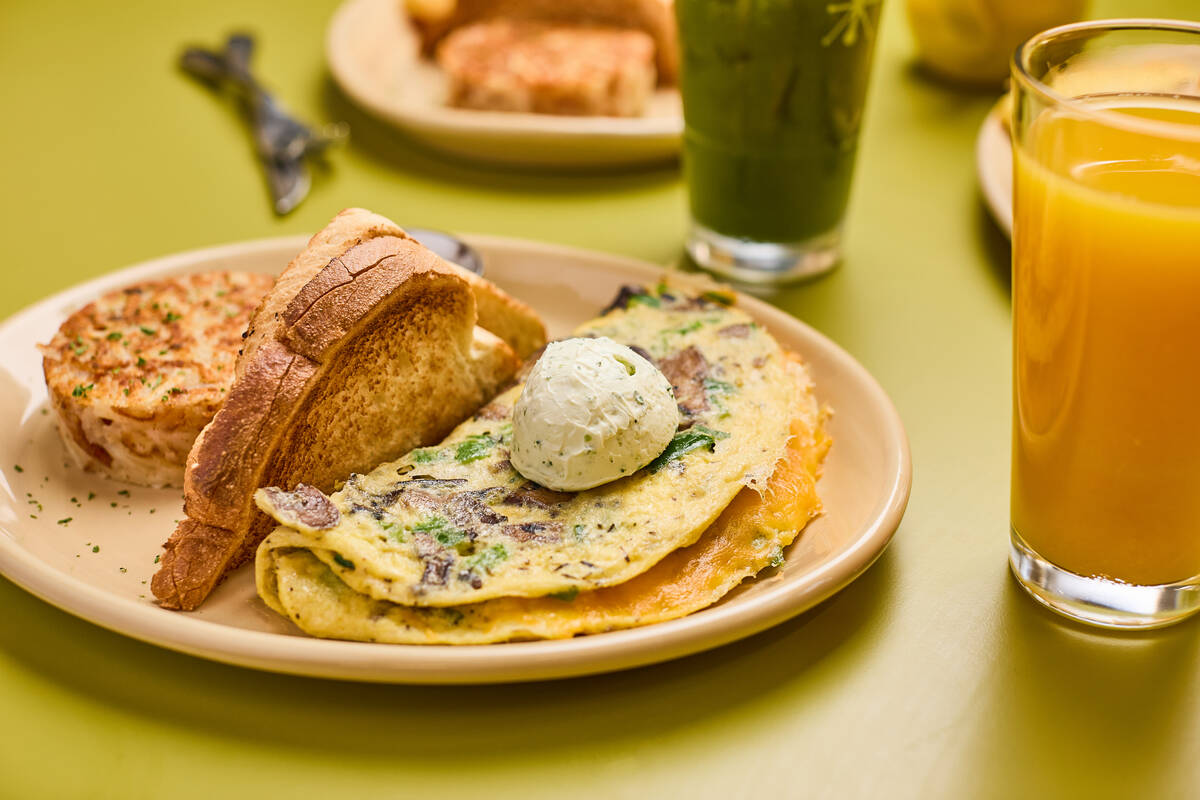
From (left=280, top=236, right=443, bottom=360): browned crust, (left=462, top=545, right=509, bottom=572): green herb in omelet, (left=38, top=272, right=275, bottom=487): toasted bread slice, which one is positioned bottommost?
(left=462, top=545, right=509, bottom=572): green herb in omelet

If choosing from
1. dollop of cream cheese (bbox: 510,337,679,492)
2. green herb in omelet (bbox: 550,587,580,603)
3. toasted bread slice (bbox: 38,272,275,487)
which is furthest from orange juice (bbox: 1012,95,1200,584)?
toasted bread slice (bbox: 38,272,275,487)

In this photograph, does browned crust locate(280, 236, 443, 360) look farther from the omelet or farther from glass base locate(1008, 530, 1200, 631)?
glass base locate(1008, 530, 1200, 631)

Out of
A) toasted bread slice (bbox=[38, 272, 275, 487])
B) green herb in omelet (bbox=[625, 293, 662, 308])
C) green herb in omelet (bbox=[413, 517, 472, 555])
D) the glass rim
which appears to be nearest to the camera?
the glass rim

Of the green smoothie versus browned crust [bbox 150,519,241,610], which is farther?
the green smoothie

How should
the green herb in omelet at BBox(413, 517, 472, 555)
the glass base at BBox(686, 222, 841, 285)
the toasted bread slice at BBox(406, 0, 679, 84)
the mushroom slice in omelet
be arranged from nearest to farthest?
the mushroom slice in omelet, the green herb in omelet at BBox(413, 517, 472, 555), the glass base at BBox(686, 222, 841, 285), the toasted bread slice at BBox(406, 0, 679, 84)

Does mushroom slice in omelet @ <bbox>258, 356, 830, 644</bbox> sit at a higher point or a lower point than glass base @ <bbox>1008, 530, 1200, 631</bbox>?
higher

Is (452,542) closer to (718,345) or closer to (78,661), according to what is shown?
(78,661)

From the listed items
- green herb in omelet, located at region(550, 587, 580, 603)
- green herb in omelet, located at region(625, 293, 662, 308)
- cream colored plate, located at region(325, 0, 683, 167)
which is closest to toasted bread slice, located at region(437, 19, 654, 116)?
cream colored plate, located at region(325, 0, 683, 167)

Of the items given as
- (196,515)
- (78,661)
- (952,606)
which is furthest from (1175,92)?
(78,661)
